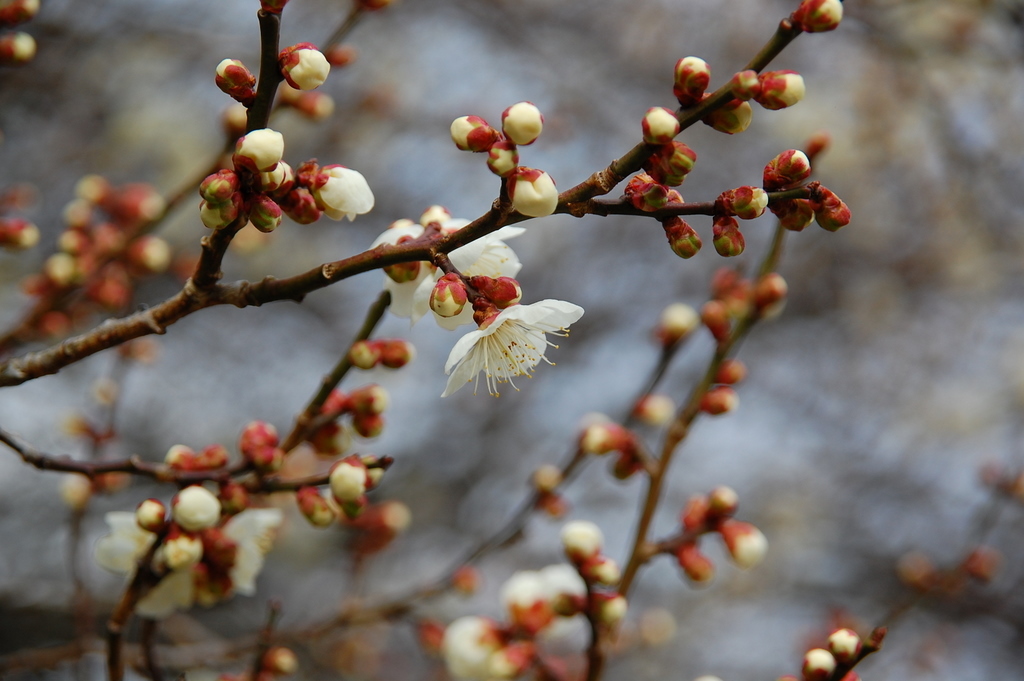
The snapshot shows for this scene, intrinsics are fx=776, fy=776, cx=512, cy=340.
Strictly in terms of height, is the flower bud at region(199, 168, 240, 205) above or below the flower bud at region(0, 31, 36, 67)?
above

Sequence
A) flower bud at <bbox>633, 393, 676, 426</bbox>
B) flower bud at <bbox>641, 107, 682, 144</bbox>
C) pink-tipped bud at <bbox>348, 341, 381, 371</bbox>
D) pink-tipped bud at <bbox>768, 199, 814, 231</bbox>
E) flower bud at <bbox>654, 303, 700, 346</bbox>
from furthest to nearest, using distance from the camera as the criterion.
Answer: flower bud at <bbox>633, 393, 676, 426</bbox>, flower bud at <bbox>654, 303, 700, 346</bbox>, pink-tipped bud at <bbox>348, 341, 381, 371</bbox>, pink-tipped bud at <bbox>768, 199, 814, 231</bbox>, flower bud at <bbox>641, 107, 682, 144</bbox>

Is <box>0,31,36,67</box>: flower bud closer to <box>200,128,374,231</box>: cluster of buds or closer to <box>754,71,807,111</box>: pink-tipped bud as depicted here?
<box>200,128,374,231</box>: cluster of buds

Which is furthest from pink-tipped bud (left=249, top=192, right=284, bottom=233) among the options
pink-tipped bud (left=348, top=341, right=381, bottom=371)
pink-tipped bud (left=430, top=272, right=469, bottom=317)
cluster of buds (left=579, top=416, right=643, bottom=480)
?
cluster of buds (left=579, top=416, right=643, bottom=480)

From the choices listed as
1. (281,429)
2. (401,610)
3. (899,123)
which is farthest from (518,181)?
(899,123)

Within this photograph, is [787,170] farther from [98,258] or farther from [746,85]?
[98,258]

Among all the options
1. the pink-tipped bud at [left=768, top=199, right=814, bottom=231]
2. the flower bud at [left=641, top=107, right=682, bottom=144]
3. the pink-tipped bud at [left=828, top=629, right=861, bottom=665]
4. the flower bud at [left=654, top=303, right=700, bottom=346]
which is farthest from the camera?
the flower bud at [left=654, top=303, right=700, bottom=346]

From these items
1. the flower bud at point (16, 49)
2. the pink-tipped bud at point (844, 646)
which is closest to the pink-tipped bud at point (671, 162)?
the pink-tipped bud at point (844, 646)

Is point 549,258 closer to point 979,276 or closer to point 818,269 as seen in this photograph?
point 818,269
